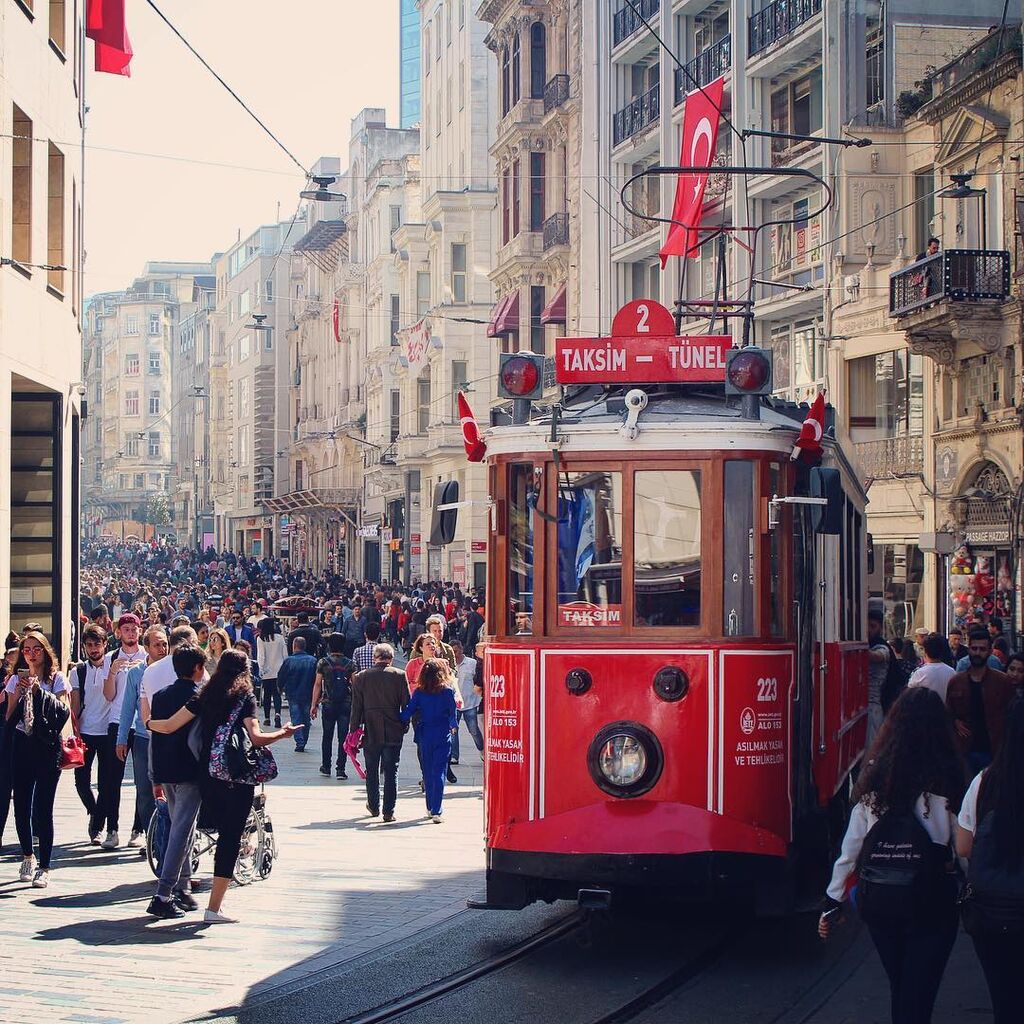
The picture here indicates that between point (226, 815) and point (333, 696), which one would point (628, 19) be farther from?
point (226, 815)

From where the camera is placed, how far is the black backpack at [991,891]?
19.1ft

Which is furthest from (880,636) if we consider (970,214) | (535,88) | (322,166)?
Answer: (322,166)

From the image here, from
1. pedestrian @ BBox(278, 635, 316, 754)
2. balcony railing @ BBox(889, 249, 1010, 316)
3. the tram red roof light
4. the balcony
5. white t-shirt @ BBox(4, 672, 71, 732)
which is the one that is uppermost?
balcony railing @ BBox(889, 249, 1010, 316)

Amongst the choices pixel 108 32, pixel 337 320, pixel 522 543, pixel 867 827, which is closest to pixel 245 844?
pixel 522 543

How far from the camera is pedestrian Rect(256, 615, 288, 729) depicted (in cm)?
2495

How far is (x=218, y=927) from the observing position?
10312 mm

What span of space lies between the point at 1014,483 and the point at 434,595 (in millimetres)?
17276

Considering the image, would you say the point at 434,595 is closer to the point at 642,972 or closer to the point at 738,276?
the point at 738,276

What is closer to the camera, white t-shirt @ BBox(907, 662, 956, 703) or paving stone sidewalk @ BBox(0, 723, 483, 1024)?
paving stone sidewalk @ BBox(0, 723, 483, 1024)

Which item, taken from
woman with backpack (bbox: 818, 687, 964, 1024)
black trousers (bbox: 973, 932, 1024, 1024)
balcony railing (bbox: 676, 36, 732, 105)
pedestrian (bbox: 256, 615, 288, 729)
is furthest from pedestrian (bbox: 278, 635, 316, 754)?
balcony railing (bbox: 676, 36, 732, 105)

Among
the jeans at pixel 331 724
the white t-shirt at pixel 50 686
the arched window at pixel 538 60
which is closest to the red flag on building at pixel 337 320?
the arched window at pixel 538 60

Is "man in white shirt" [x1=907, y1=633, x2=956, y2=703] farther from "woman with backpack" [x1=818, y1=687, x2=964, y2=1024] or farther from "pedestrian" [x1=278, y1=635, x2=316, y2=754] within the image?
"pedestrian" [x1=278, y1=635, x2=316, y2=754]

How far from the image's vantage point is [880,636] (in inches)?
650

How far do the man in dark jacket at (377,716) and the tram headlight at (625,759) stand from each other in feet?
22.9
